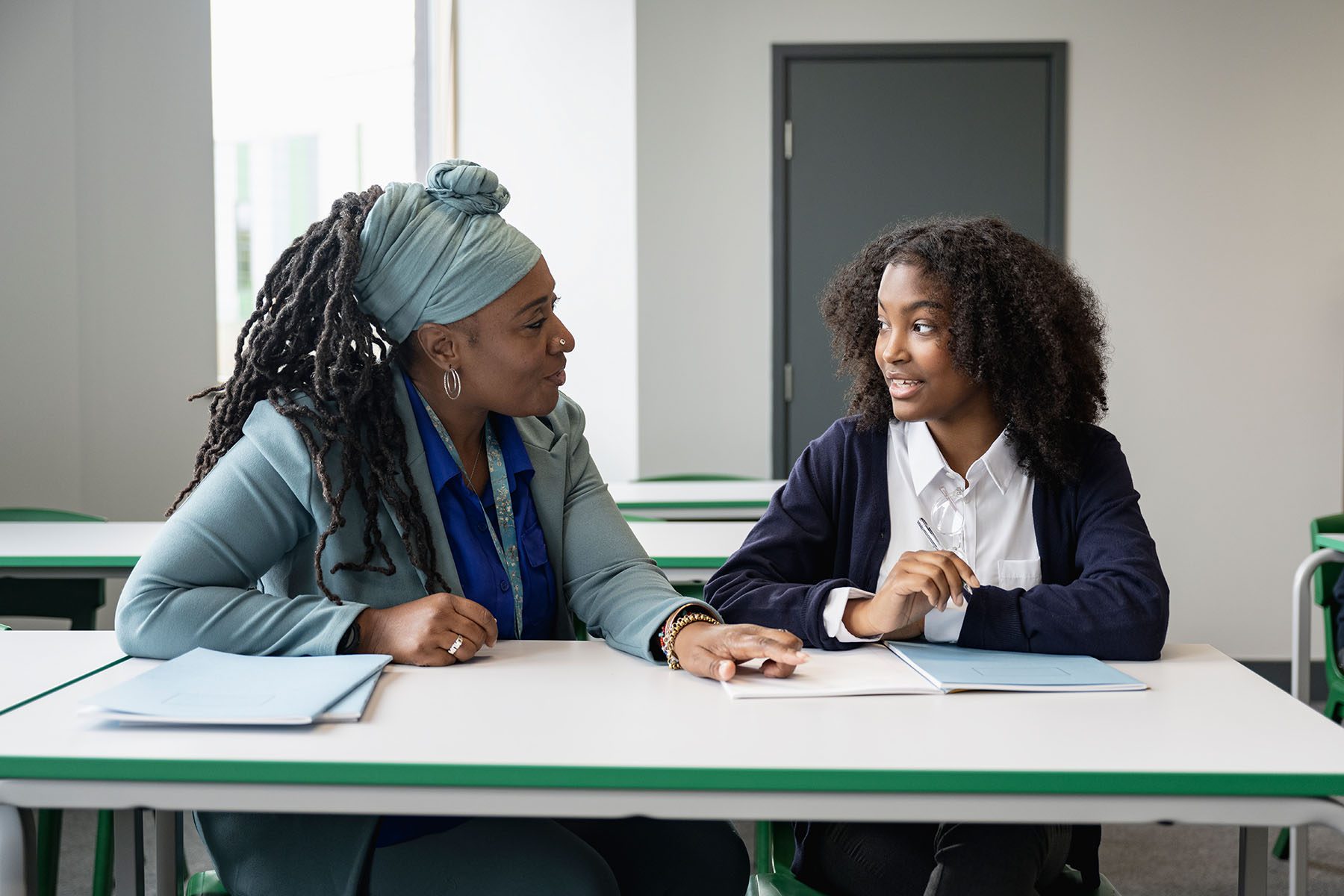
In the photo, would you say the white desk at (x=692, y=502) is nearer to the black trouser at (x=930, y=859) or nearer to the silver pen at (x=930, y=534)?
the silver pen at (x=930, y=534)

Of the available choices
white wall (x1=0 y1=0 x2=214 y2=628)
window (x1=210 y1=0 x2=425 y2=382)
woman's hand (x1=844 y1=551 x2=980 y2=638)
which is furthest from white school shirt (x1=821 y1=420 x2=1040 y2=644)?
window (x1=210 y1=0 x2=425 y2=382)

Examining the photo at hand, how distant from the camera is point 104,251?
398cm

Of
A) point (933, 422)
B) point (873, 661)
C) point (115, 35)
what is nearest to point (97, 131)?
point (115, 35)

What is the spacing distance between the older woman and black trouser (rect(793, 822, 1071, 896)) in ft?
0.49

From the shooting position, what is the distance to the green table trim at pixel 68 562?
2.52 meters

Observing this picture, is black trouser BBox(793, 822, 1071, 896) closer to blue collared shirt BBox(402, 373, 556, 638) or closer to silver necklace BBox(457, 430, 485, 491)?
blue collared shirt BBox(402, 373, 556, 638)

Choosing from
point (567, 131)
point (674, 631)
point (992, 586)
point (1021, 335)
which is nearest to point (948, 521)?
point (992, 586)

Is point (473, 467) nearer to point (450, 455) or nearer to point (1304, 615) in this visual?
point (450, 455)

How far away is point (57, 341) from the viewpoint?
3.88m

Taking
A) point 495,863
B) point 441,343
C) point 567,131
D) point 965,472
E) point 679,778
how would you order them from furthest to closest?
point 567,131
point 965,472
point 441,343
point 495,863
point 679,778

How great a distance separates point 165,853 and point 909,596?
3.27 ft

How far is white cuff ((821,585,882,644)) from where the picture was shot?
5.01 feet

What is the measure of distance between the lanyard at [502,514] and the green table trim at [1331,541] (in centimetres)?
195

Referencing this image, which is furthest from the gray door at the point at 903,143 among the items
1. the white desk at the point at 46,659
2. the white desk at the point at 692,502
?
the white desk at the point at 46,659
